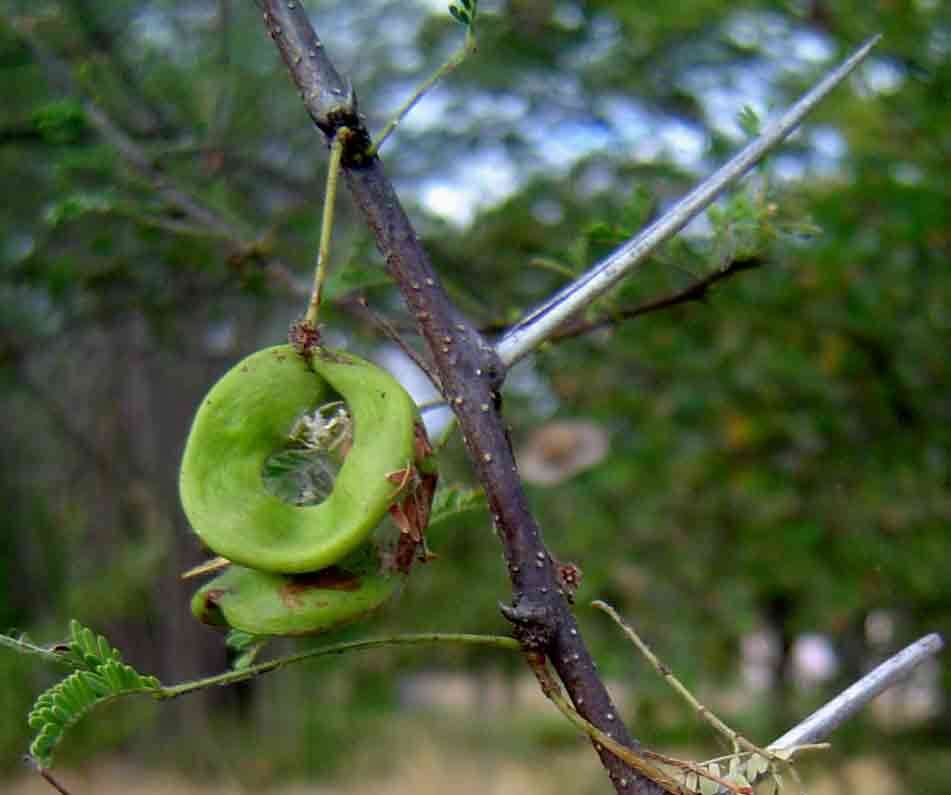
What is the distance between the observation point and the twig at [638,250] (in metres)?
0.83

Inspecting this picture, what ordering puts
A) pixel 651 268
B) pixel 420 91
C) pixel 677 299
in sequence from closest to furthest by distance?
pixel 420 91 < pixel 677 299 < pixel 651 268

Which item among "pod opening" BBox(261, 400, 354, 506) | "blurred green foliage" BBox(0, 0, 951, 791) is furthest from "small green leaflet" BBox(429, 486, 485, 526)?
"blurred green foliage" BBox(0, 0, 951, 791)

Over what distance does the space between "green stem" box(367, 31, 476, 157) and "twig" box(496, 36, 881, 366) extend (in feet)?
0.52

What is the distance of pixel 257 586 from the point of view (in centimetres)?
81

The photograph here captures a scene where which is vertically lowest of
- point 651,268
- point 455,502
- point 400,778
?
point 455,502

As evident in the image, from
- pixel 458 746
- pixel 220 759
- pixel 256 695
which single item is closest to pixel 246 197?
pixel 220 759

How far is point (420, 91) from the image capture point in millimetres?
899

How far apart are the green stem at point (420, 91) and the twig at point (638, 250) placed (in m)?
0.16

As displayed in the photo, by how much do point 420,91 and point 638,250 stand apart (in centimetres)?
20

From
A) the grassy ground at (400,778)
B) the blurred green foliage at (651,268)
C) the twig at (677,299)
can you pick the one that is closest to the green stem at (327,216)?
the twig at (677,299)

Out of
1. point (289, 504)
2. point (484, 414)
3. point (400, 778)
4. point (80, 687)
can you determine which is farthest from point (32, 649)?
point (400, 778)

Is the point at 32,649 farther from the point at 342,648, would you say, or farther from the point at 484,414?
the point at 484,414

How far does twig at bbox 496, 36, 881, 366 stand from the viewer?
83 cm

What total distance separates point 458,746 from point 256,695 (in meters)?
2.18
